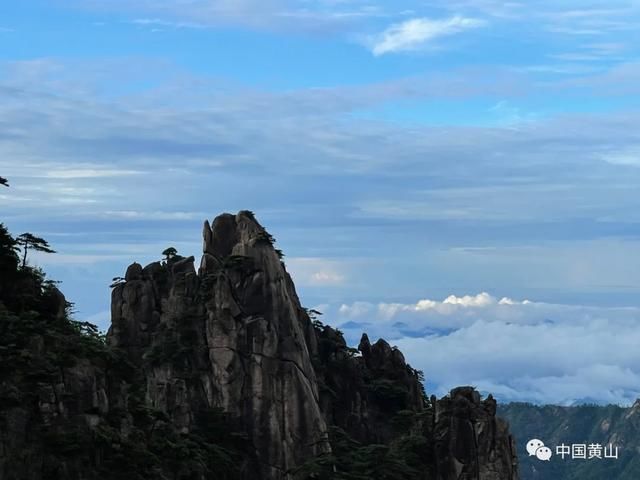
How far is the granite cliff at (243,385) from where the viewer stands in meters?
100

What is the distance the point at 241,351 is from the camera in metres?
131

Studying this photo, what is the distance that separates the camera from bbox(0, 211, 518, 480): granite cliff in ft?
330

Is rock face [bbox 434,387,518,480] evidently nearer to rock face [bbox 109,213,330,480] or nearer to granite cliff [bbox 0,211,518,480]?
granite cliff [bbox 0,211,518,480]

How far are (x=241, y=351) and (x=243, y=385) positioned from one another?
11.1 feet

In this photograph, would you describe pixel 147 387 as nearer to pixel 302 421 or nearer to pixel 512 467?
pixel 302 421

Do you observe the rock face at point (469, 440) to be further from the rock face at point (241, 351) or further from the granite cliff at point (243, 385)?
the rock face at point (241, 351)

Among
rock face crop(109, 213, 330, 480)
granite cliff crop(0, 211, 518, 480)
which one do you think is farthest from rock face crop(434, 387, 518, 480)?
rock face crop(109, 213, 330, 480)

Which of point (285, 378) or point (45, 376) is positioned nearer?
point (45, 376)

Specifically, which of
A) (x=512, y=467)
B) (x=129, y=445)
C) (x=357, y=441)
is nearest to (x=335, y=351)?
(x=357, y=441)

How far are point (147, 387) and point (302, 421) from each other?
1547cm

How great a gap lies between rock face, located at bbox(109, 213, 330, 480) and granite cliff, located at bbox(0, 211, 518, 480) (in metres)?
0.14

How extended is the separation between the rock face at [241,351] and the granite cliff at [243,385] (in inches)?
5.5

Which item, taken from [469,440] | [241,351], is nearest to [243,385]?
[241,351]

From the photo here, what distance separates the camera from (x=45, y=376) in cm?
9081
